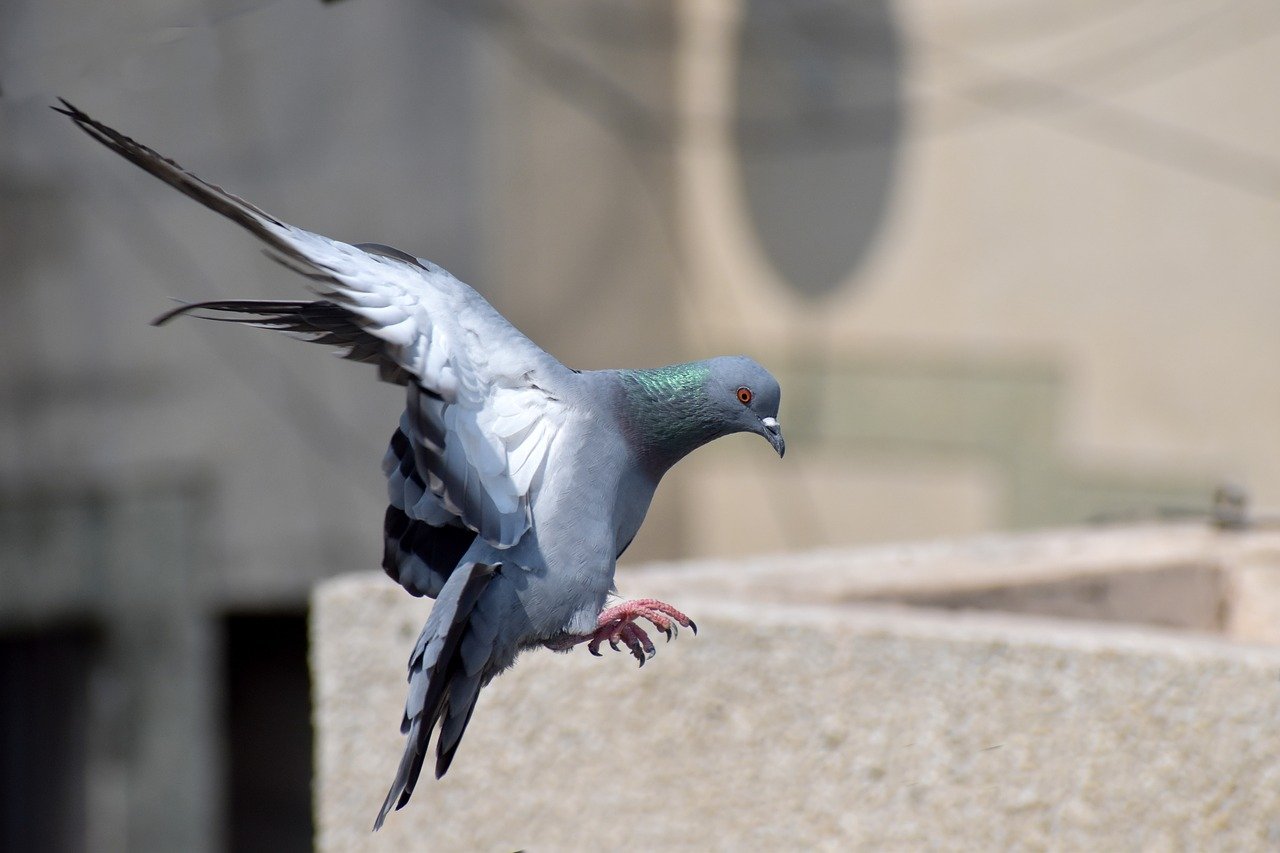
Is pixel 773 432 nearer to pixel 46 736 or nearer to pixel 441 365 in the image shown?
pixel 441 365

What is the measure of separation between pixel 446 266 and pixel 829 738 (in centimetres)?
359

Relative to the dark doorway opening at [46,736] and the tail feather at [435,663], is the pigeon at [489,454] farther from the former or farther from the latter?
the dark doorway opening at [46,736]

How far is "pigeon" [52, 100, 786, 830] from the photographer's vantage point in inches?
66.0

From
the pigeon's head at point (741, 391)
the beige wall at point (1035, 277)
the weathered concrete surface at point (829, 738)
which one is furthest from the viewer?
the beige wall at point (1035, 277)

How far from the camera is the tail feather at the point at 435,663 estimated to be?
1.75 metres

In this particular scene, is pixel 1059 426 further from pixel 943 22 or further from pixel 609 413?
pixel 609 413

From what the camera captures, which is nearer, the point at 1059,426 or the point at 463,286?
the point at 463,286

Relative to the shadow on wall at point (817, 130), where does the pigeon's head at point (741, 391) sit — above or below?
below

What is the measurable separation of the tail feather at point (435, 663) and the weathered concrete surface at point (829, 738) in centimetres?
114

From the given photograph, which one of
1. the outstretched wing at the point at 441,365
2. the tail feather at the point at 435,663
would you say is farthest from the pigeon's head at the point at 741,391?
the tail feather at the point at 435,663

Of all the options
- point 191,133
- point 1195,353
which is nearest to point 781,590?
point 1195,353

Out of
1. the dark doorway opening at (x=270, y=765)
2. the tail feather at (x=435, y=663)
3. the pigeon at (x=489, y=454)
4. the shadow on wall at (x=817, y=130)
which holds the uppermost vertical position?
the shadow on wall at (x=817, y=130)

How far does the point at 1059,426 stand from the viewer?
621cm

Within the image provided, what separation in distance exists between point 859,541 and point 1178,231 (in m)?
1.95
